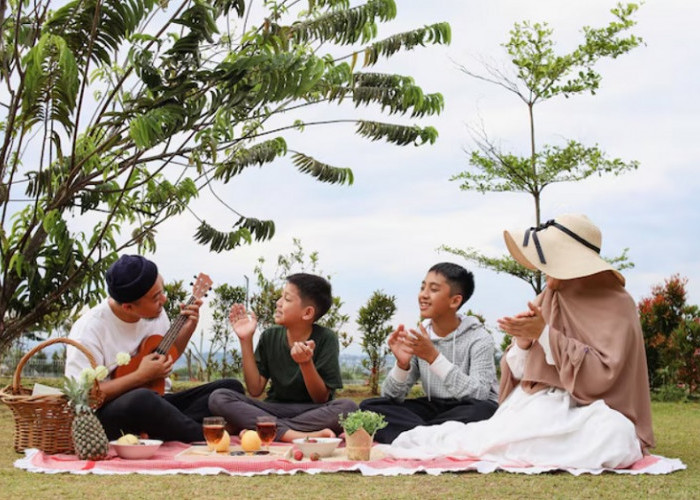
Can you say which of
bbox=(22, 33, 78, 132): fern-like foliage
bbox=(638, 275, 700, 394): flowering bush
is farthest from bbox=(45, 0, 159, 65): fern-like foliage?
bbox=(638, 275, 700, 394): flowering bush

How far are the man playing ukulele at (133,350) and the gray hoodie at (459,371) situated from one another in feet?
3.92

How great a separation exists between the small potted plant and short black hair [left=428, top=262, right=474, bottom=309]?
110 centimetres

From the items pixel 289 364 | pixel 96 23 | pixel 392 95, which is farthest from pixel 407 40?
pixel 289 364

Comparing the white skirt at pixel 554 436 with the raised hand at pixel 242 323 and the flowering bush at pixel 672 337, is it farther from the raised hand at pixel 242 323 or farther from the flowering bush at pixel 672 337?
→ the flowering bush at pixel 672 337

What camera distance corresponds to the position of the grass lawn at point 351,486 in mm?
3467

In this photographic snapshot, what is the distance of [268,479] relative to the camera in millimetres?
3863

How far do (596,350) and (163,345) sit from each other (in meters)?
2.32

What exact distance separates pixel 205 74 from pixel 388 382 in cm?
432

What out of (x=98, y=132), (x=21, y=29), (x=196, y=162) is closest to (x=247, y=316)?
(x=196, y=162)

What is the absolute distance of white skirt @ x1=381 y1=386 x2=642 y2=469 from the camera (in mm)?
4059

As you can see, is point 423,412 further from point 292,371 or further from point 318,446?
point 318,446

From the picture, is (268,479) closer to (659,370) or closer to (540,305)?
(540,305)

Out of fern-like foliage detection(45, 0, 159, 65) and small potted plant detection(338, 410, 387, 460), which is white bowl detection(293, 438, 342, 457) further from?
fern-like foliage detection(45, 0, 159, 65)

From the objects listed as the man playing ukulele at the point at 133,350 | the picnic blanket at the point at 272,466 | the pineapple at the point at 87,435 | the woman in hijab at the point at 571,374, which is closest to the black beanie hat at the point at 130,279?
the man playing ukulele at the point at 133,350
